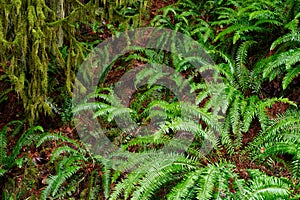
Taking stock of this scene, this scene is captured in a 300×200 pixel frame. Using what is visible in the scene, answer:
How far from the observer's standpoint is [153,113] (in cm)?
433

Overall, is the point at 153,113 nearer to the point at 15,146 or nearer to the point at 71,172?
the point at 71,172

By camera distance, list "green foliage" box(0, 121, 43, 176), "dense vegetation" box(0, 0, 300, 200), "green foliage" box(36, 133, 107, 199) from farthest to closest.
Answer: "green foliage" box(0, 121, 43, 176) → "green foliage" box(36, 133, 107, 199) → "dense vegetation" box(0, 0, 300, 200)

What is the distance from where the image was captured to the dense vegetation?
140 inches

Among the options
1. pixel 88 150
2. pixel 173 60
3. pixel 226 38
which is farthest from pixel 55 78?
pixel 226 38

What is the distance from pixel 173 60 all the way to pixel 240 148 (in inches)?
79.2

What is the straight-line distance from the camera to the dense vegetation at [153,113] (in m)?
3.55

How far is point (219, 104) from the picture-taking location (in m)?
4.29

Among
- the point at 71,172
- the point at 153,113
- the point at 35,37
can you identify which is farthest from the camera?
the point at 153,113

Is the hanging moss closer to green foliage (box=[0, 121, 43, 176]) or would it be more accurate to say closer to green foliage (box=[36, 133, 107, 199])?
green foliage (box=[0, 121, 43, 176])

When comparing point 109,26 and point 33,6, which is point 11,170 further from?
point 109,26

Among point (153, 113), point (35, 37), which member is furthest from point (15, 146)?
Answer: point (153, 113)

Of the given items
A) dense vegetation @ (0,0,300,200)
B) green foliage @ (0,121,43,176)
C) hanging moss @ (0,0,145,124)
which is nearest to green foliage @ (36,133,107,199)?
dense vegetation @ (0,0,300,200)

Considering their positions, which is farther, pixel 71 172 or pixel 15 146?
pixel 15 146

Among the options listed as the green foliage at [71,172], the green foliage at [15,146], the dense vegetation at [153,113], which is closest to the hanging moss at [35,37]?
the dense vegetation at [153,113]
